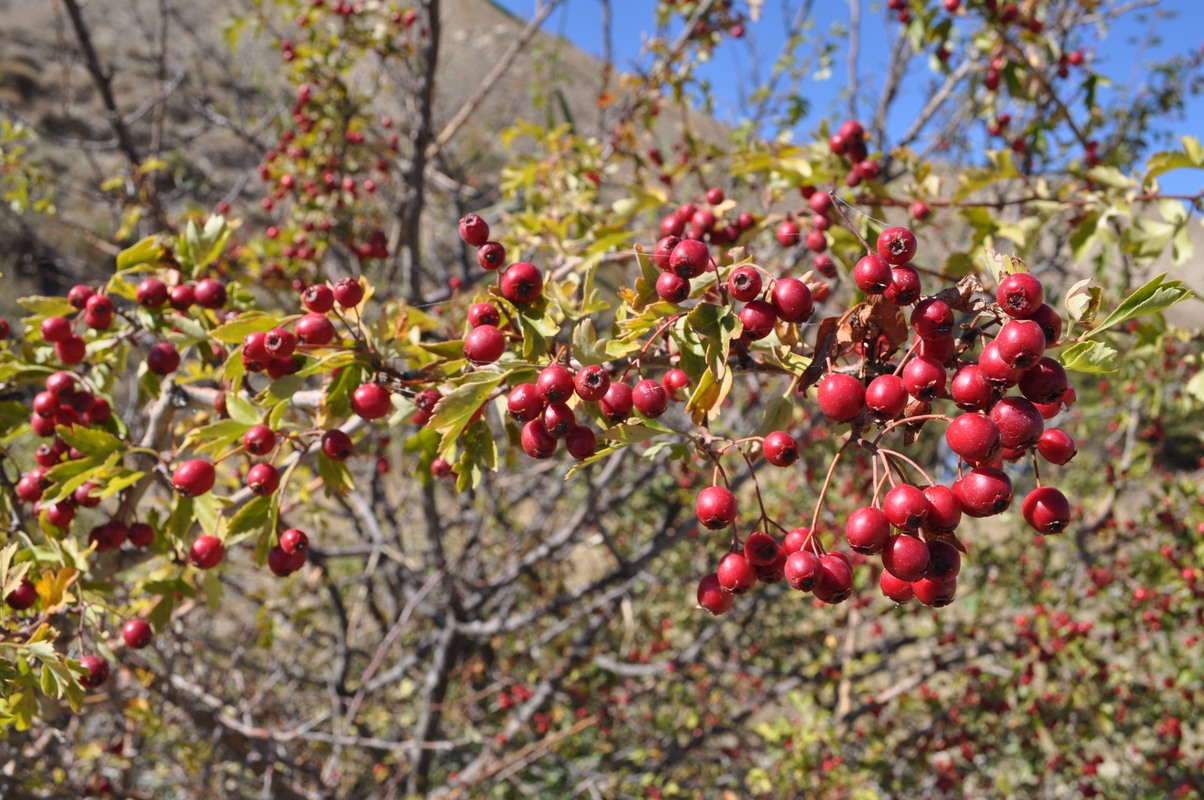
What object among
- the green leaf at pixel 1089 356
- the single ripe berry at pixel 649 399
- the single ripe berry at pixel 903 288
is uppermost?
the green leaf at pixel 1089 356

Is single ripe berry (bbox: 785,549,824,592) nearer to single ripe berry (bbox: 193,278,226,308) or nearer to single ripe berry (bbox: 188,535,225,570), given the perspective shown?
single ripe berry (bbox: 188,535,225,570)

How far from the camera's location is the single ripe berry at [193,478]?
166 cm

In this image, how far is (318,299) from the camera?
1.56 meters

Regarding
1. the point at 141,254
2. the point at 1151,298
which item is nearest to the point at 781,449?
the point at 1151,298

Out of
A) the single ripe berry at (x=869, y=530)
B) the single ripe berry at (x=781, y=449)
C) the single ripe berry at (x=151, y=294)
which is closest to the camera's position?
the single ripe berry at (x=869, y=530)

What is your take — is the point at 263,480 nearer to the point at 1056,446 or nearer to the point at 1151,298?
the point at 1056,446

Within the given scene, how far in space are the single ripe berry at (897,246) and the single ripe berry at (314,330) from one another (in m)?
1.15

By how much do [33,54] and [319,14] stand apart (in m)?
30.6

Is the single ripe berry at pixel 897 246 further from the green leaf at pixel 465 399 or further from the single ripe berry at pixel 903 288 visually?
the green leaf at pixel 465 399

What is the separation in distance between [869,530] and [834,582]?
→ 0.50 ft

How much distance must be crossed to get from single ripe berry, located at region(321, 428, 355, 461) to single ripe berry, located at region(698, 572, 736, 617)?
0.89 m

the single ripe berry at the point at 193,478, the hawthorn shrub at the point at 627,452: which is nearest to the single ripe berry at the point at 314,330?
the hawthorn shrub at the point at 627,452

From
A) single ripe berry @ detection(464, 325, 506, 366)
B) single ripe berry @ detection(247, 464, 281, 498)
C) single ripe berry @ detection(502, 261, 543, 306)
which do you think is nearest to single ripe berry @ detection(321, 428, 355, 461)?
single ripe berry @ detection(247, 464, 281, 498)

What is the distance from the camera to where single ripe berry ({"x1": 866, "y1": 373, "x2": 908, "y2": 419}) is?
114cm
